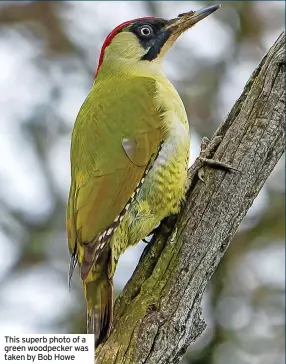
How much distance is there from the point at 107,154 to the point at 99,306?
0.66 metres

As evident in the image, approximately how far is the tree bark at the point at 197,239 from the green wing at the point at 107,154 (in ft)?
0.74

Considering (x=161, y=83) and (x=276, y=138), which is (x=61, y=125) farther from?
(x=276, y=138)

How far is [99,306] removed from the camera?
9.76 ft

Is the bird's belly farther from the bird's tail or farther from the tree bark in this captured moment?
the bird's tail

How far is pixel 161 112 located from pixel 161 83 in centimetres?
25

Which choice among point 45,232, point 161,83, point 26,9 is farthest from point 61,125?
point 161,83

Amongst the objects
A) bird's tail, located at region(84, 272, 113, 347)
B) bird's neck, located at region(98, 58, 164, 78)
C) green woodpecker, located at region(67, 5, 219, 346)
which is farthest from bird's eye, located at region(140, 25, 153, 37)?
bird's tail, located at region(84, 272, 113, 347)

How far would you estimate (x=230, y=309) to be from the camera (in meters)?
5.18

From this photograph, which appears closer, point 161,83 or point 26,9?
point 161,83

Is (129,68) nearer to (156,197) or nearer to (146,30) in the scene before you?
(146,30)
